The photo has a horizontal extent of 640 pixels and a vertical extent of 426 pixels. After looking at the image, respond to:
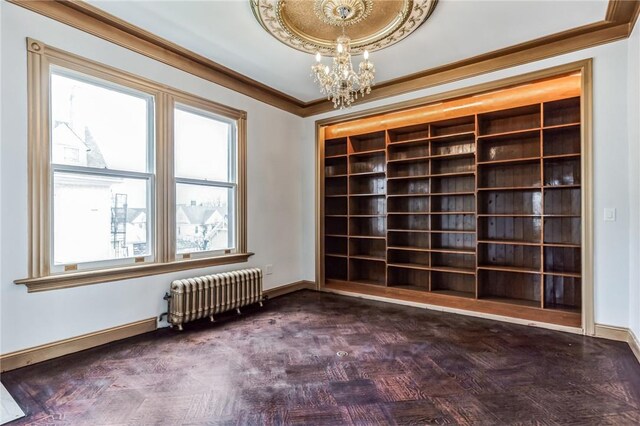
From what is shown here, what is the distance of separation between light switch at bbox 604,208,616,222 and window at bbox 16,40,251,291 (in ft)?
13.5

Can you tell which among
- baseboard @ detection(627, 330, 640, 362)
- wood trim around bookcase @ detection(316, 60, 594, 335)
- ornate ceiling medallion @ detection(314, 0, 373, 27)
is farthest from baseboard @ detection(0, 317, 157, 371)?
baseboard @ detection(627, 330, 640, 362)

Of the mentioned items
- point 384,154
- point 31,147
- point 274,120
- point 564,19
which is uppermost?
point 564,19

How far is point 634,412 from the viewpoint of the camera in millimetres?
2004

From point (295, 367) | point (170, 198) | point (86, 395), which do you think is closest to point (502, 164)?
point (295, 367)

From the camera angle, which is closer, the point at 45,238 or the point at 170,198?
the point at 45,238

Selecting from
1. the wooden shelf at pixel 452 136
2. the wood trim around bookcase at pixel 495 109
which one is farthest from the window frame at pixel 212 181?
the wooden shelf at pixel 452 136

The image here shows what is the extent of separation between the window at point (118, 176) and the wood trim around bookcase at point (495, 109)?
1.82 m

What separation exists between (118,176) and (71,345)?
159 centimetres

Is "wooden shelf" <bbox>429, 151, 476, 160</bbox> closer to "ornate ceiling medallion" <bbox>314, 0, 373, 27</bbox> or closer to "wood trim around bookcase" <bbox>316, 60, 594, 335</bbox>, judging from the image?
"wood trim around bookcase" <bbox>316, 60, 594, 335</bbox>

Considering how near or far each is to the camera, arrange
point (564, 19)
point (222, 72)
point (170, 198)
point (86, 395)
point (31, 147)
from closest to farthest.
→ 1. point (86, 395)
2. point (31, 147)
3. point (564, 19)
4. point (170, 198)
5. point (222, 72)

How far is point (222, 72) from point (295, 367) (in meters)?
3.52

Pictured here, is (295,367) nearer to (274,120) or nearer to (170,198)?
(170,198)

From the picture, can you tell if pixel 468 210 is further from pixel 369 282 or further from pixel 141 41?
pixel 141 41

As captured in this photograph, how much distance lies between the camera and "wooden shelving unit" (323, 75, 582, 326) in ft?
12.5
